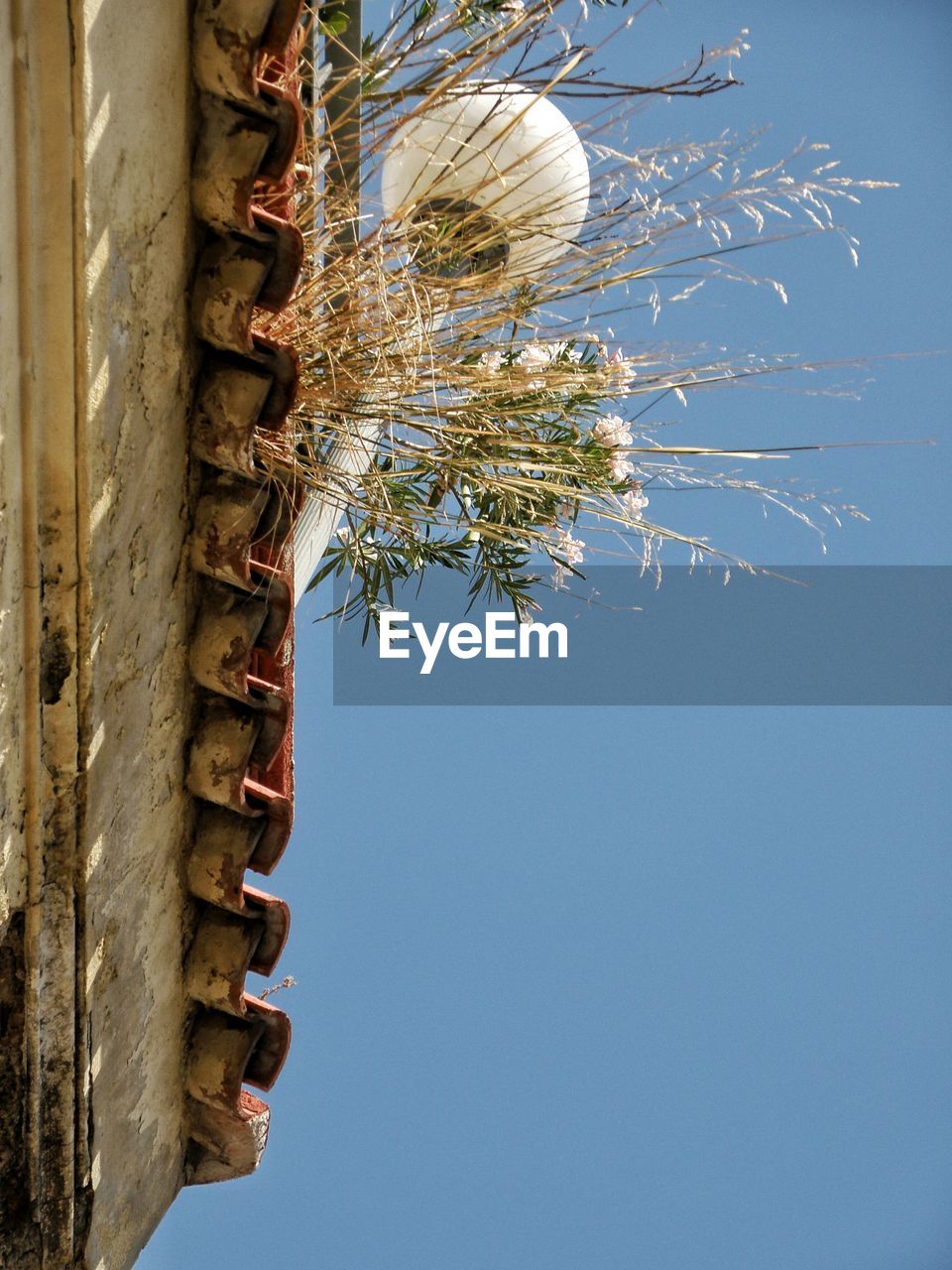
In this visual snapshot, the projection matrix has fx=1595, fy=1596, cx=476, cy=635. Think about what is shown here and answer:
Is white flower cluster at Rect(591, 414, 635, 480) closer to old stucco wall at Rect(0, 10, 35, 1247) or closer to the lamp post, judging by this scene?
the lamp post

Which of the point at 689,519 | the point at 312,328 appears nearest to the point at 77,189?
the point at 312,328

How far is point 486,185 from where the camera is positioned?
2055 mm

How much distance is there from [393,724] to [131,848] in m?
6.21

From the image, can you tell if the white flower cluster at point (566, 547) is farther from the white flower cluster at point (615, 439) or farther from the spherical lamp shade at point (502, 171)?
the spherical lamp shade at point (502, 171)

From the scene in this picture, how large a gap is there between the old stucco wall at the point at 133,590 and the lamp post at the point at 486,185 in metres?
0.34

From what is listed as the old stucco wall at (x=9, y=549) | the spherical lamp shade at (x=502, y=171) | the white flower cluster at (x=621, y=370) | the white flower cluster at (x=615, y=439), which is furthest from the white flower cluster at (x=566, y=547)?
the old stucco wall at (x=9, y=549)

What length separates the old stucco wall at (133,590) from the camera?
1.49 meters

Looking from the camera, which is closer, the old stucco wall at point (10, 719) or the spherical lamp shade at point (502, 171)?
the old stucco wall at point (10, 719)
